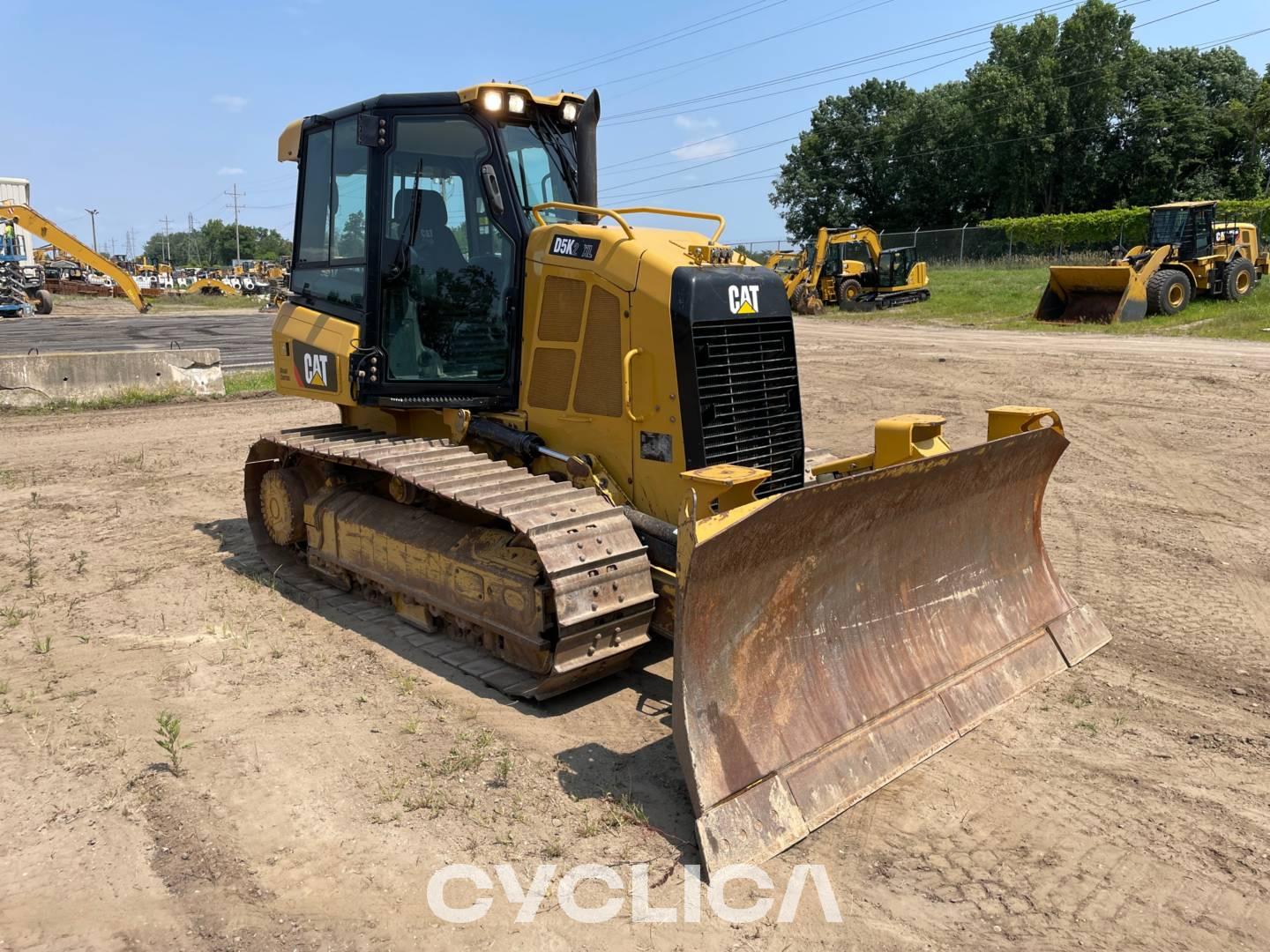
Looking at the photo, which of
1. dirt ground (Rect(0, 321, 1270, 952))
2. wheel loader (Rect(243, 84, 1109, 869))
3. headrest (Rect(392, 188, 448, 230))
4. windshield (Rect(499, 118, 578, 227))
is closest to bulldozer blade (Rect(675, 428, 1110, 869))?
wheel loader (Rect(243, 84, 1109, 869))

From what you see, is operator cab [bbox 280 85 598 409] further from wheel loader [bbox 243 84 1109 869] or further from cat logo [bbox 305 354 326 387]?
cat logo [bbox 305 354 326 387]

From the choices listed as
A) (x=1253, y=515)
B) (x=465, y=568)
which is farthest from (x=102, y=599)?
(x=1253, y=515)

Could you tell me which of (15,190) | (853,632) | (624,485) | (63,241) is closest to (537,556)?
(624,485)

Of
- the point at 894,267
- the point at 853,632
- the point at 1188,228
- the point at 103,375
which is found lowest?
the point at 853,632

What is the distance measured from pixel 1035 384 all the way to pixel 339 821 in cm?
1257

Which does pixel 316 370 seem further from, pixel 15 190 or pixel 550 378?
pixel 15 190

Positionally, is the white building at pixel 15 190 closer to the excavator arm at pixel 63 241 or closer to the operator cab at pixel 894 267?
the excavator arm at pixel 63 241

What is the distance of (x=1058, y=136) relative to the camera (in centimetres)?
5197

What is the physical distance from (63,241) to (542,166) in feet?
115

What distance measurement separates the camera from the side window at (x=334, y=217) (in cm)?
620

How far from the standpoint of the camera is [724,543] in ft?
12.4

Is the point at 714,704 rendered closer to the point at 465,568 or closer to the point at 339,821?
the point at 339,821

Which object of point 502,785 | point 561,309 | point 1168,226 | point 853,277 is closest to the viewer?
point 502,785

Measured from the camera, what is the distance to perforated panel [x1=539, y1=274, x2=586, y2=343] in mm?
5398
